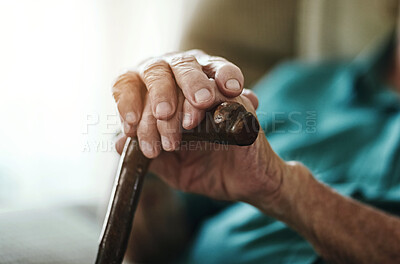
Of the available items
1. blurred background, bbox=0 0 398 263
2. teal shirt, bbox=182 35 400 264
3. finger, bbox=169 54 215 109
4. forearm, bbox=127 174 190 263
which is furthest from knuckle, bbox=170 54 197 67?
blurred background, bbox=0 0 398 263

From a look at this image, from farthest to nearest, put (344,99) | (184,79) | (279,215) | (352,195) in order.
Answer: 1. (344,99)
2. (352,195)
3. (279,215)
4. (184,79)

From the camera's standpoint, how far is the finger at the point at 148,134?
1.29 ft

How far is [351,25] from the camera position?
108 cm

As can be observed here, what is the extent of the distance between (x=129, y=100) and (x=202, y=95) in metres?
0.08

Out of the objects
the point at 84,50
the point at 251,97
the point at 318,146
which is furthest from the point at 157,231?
the point at 84,50

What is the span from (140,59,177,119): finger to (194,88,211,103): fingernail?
1.0 inches

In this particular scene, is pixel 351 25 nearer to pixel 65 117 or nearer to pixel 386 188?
pixel 386 188

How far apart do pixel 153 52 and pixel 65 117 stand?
1.03 feet

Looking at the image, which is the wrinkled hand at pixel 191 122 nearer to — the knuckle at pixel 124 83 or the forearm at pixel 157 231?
the knuckle at pixel 124 83

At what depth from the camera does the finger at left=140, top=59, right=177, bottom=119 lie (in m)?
0.37

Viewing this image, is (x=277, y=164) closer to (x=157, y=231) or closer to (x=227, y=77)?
(x=227, y=77)

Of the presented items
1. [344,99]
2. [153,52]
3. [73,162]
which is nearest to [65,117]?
[73,162]

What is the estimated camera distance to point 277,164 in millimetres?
470

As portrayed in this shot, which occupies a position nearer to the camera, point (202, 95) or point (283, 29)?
point (202, 95)
